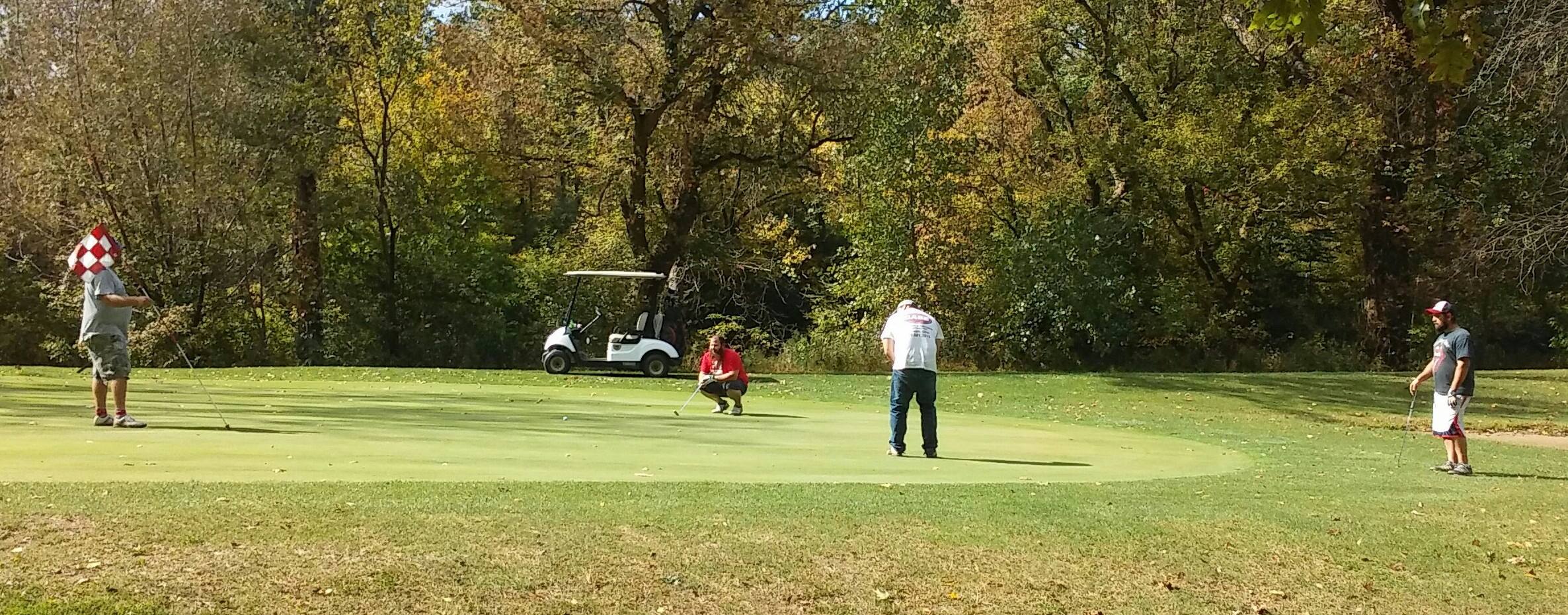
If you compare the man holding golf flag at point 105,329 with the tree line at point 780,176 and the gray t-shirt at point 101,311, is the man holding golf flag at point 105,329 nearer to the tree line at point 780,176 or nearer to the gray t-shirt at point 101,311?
the gray t-shirt at point 101,311

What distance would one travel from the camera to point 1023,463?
11.9 meters

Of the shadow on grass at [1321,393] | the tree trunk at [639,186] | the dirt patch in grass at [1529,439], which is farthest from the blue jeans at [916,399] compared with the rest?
the tree trunk at [639,186]

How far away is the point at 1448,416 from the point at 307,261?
31.1m

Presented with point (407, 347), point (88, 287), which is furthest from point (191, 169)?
point (88, 287)

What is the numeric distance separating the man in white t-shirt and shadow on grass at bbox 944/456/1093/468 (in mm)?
250

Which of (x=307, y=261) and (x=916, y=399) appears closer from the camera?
(x=916, y=399)

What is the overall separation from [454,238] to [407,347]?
11.1 ft

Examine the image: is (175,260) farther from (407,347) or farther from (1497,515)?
(1497,515)

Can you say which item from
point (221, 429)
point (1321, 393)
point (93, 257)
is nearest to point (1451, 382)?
point (221, 429)

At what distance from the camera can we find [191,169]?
32.2m

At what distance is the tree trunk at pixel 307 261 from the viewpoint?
1416 inches

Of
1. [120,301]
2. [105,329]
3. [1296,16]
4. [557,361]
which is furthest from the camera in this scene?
[557,361]

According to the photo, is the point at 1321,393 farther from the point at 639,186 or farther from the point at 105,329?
the point at 105,329

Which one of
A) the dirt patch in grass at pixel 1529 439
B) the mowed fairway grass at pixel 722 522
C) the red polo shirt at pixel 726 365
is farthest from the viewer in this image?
the red polo shirt at pixel 726 365
